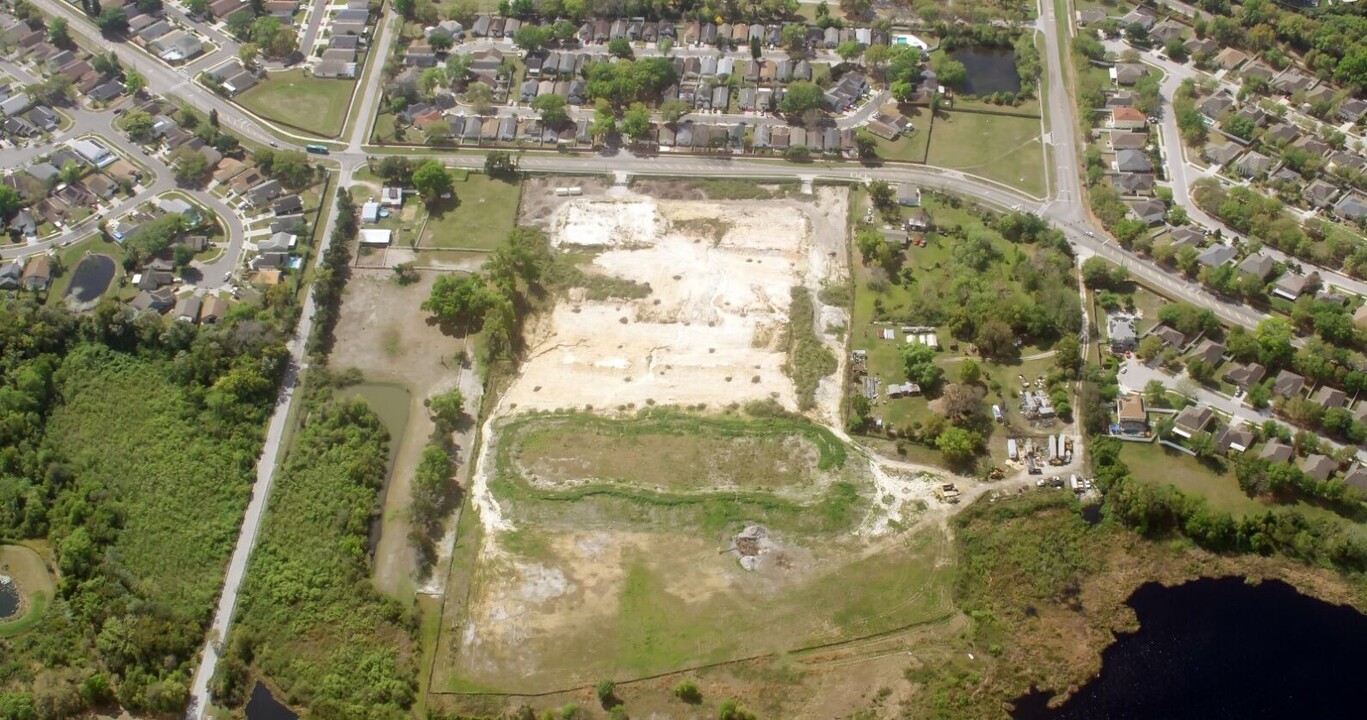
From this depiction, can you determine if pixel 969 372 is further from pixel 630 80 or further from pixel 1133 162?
pixel 630 80

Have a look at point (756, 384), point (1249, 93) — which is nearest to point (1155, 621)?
point (756, 384)

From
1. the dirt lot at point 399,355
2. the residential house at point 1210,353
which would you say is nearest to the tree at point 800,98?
the dirt lot at point 399,355

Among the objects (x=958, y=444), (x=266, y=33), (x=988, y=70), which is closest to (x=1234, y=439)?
(x=958, y=444)

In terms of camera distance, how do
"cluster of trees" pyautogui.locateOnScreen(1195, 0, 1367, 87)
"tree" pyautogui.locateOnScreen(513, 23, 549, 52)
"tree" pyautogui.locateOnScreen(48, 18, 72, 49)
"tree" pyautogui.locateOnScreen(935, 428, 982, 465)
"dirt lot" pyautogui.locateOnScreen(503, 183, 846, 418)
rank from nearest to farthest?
1. "tree" pyautogui.locateOnScreen(935, 428, 982, 465)
2. "dirt lot" pyautogui.locateOnScreen(503, 183, 846, 418)
3. "cluster of trees" pyautogui.locateOnScreen(1195, 0, 1367, 87)
4. "tree" pyautogui.locateOnScreen(513, 23, 549, 52)
5. "tree" pyautogui.locateOnScreen(48, 18, 72, 49)

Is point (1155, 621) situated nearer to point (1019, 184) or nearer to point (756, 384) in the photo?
point (756, 384)

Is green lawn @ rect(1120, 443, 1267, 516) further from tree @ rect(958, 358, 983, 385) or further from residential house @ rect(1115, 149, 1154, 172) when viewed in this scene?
residential house @ rect(1115, 149, 1154, 172)

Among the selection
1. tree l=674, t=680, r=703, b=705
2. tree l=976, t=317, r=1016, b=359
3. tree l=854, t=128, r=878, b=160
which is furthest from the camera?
tree l=854, t=128, r=878, b=160

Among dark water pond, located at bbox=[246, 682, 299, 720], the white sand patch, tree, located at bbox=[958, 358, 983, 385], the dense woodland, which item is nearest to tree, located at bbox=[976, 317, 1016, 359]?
tree, located at bbox=[958, 358, 983, 385]
